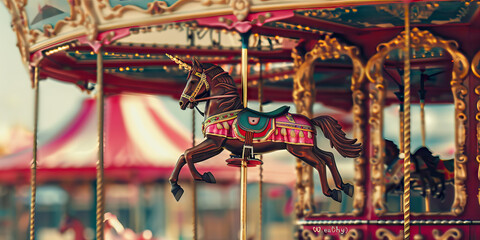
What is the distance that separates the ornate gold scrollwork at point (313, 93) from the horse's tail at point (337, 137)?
1475 mm

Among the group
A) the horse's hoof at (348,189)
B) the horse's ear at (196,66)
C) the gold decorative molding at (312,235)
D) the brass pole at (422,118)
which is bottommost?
the gold decorative molding at (312,235)

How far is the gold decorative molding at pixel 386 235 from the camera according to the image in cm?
1068

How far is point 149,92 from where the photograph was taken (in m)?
14.8

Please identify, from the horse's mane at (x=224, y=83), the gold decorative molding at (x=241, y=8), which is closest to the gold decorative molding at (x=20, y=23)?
the horse's mane at (x=224, y=83)

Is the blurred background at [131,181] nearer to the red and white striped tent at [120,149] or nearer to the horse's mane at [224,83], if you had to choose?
the red and white striped tent at [120,149]

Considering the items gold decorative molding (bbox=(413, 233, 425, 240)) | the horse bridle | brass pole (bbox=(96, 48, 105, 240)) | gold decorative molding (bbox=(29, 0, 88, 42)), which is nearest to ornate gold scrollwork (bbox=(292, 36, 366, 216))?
gold decorative molding (bbox=(413, 233, 425, 240))

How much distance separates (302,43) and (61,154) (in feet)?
36.0

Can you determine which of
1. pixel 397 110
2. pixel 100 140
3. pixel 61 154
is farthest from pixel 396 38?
pixel 61 154

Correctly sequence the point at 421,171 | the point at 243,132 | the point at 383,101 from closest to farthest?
the point at 243,132 < the point at 383,101 < the point at 421,171

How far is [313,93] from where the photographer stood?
1189cm

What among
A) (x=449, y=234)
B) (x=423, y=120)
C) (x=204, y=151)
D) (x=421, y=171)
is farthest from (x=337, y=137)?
(x=423, y=120)

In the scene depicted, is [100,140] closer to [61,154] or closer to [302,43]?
[302,43]

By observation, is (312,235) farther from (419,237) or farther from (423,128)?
(423,128)

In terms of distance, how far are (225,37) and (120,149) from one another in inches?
358
